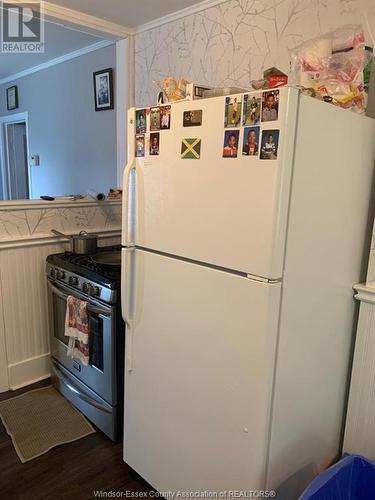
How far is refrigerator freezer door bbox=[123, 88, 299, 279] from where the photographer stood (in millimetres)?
1125

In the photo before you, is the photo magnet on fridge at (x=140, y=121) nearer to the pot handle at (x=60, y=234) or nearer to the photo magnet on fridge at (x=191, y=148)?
the photo magnet on fridge at (x=191, y=148)

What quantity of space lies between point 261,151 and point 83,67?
9.50 ft

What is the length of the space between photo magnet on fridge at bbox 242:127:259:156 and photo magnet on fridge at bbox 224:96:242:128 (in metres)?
0.05

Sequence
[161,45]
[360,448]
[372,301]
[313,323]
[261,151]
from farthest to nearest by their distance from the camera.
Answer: [161,45] → [360,448] → [372,301] → [313,323] → [261,151]

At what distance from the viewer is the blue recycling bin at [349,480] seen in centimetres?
135

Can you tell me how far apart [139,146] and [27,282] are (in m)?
1.46

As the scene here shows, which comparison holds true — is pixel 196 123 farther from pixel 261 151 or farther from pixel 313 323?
pixel 313 323

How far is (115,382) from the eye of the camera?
2.01m

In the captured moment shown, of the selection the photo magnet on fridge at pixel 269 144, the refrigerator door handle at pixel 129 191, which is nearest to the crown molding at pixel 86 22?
the refrigerator door handle at pixel 129 191

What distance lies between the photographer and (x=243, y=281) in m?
1.24

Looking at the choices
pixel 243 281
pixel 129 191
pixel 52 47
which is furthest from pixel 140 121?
pixel 52 47

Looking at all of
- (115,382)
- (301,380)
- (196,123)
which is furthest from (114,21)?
(301,380)

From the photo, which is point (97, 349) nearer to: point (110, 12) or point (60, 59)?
point (110, 12)

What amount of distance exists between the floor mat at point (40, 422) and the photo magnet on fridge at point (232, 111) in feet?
6.06
